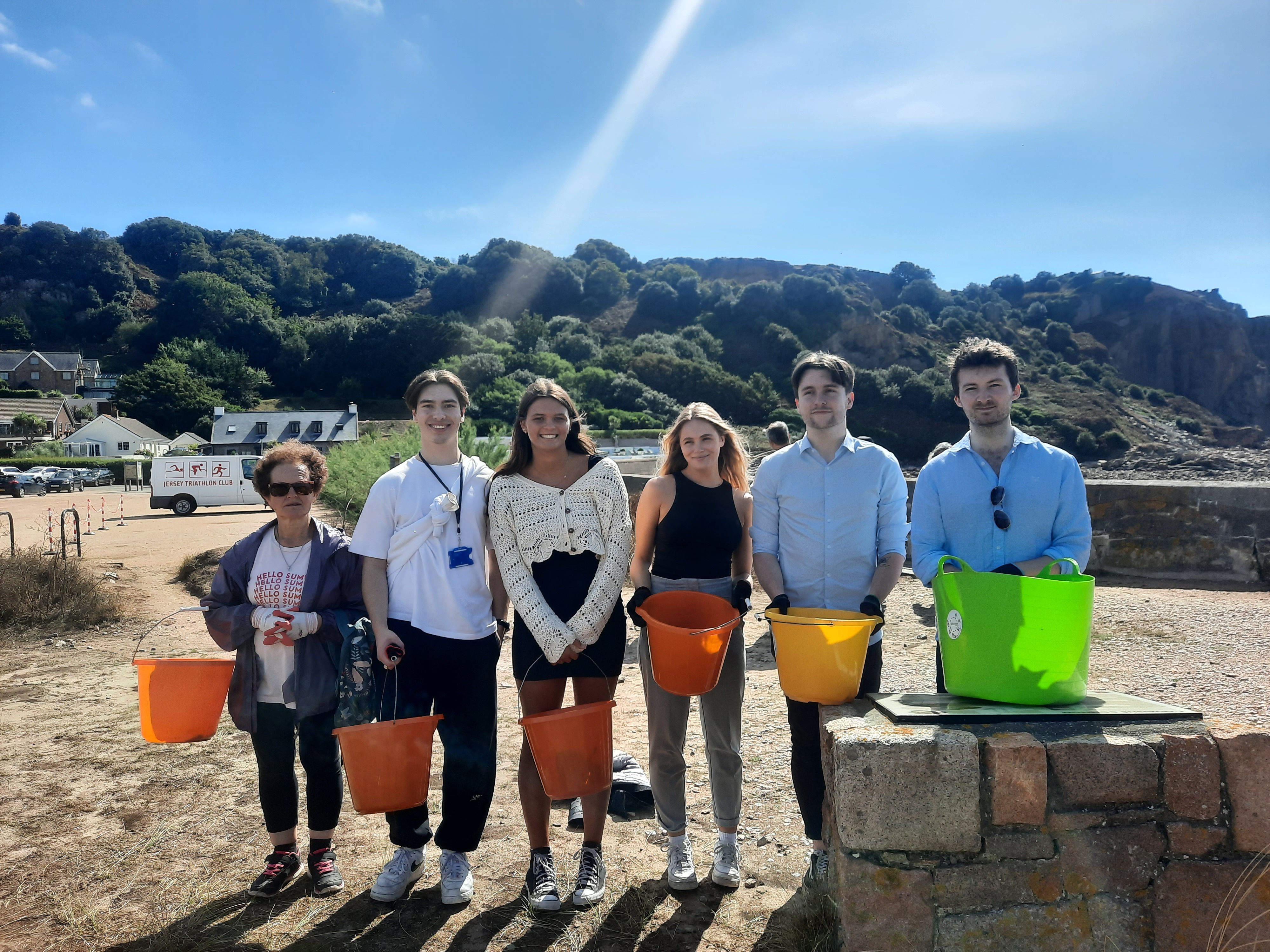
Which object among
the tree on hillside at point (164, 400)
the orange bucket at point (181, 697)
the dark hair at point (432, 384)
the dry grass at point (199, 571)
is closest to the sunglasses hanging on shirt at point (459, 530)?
the dark hair at point (432, 384)

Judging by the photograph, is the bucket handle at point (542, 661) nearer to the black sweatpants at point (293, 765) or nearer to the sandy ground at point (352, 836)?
the black sweatpants at point (293, 765)

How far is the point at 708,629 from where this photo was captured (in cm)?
227

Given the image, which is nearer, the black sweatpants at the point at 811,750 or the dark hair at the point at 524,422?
the black sweatpants at the point at 811,750

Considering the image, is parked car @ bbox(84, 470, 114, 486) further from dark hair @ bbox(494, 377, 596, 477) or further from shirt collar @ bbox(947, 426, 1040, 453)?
shirt collar @ bbox(947, 426, 1040, 453)

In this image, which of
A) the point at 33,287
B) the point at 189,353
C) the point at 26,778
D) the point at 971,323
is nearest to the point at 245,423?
the point at 189,353

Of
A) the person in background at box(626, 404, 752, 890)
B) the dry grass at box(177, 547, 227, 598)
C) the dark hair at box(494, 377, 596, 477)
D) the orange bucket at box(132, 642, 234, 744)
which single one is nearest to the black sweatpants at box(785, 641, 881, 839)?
the person in background at box(626, 404, 752, 890)

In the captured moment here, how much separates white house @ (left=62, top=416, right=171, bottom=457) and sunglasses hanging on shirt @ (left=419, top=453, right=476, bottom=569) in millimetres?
52706

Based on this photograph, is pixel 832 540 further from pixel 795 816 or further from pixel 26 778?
pixel 26 778

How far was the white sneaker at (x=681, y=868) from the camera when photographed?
2.59 meters

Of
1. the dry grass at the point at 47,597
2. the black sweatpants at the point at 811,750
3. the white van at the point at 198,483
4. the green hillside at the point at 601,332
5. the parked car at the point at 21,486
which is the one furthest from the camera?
the green hillside at the point at 601,332

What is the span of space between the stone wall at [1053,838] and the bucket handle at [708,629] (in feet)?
1.67

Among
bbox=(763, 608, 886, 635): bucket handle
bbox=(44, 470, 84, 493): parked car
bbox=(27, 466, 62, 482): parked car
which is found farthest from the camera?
bbox=(44, 470, 84, 493): parked car

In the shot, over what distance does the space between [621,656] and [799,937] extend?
97 centimetres

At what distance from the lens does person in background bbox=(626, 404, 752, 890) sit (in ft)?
8.56
